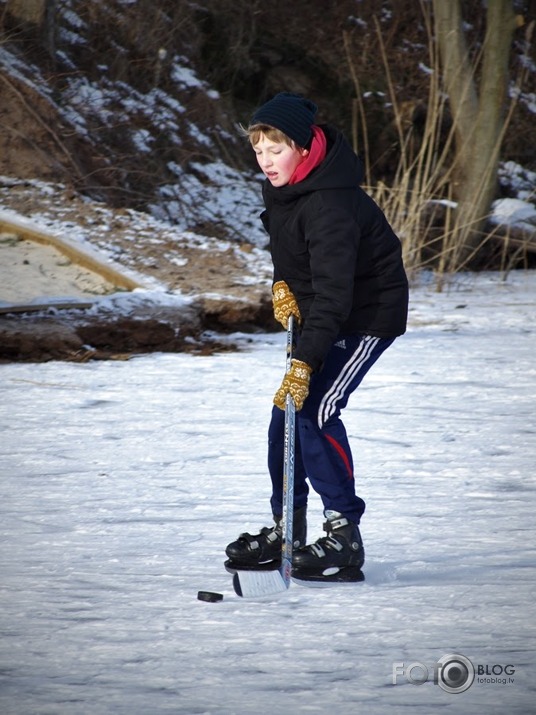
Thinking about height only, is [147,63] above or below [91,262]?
above

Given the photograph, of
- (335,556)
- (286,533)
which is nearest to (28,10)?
(286,533)

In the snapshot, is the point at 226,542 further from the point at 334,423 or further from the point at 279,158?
the point at 279,158

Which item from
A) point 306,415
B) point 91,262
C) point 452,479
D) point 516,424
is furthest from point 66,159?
point 306,415

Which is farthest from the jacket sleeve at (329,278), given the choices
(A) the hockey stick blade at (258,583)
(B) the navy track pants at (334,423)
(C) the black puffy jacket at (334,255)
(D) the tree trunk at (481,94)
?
(D) the tree trunk at (481,94)

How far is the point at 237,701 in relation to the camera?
2.21m

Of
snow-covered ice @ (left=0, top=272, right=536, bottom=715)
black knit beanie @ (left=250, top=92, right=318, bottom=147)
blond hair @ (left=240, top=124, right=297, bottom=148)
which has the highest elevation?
black knit beanie @ (left=250, top=92, right=318, bottom=147)

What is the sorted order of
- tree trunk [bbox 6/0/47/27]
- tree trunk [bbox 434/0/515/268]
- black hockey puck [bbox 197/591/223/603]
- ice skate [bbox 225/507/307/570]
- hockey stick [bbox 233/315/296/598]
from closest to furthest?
black hockey puck [bbox 197/591/223/603], hockey stick [bbox 233/315/296/598], ice skate [bbox 225/507/307/570], tree trunk [bbox 6/0/47/27], tree trunk [bbox 434/0/515/268]

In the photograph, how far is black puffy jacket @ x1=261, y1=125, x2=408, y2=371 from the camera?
2.91 metres

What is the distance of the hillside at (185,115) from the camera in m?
8.16

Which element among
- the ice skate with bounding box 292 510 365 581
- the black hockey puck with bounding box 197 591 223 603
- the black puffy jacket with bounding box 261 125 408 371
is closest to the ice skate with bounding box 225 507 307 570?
the ice skate with bounding box 292 510 365 581

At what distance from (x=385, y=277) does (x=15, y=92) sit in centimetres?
722

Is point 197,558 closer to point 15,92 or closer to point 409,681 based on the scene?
point 409,681

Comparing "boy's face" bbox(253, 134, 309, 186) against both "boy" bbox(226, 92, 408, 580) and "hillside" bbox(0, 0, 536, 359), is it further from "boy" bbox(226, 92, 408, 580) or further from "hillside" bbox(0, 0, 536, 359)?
"hillside" bbox(0, 0, 536, 359)

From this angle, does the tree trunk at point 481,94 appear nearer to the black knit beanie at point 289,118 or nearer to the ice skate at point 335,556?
the black knit beanie at point 289,118
